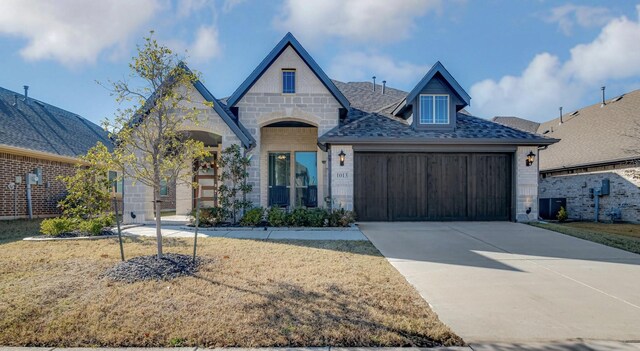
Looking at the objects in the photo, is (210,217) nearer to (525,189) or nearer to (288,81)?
(288,81)

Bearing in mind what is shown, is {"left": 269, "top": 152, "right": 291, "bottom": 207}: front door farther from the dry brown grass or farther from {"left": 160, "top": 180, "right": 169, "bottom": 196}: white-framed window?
the dry brown grass

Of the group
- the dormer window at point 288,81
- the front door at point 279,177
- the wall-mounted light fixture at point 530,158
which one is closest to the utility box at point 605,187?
the wall-mounted light fixture at point 530,158

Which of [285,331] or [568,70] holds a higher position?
[568,70]

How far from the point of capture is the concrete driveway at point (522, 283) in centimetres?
352

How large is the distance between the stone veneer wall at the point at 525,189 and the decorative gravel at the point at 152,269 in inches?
442

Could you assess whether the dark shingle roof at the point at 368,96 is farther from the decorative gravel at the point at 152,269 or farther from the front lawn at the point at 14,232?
the front lawn at the point at 14,232

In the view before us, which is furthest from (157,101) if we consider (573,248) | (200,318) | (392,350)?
(573,248)

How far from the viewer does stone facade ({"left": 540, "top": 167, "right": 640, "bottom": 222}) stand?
13.0 m

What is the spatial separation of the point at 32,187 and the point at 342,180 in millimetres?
13948

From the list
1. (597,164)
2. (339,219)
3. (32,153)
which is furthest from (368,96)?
(32,153)

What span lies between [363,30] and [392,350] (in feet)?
40.1

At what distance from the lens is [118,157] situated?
18.6 ft

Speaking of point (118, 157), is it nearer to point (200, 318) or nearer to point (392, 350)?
point (200, 318)

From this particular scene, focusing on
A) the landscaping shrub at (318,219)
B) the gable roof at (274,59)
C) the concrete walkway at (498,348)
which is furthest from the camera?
the gable roof at (274,59)
